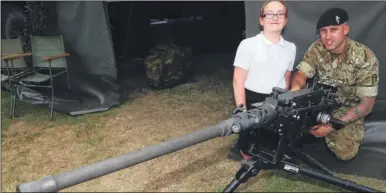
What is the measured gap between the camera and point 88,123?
17.6ft

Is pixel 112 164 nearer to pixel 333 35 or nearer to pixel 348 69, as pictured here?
pixel 333 35

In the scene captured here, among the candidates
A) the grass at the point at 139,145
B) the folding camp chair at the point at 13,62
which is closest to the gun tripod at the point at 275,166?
the grass at the point at 139,145

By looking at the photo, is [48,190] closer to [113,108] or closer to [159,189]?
[159,189]

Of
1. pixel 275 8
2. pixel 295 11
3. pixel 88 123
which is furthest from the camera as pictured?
pixel 88 123

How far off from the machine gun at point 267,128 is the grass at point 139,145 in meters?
0.81

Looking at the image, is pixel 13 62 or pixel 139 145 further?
pixel 13 62

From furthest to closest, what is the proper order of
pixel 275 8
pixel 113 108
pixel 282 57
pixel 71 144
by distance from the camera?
pixel 113 108, pixel 71 144, pixel 282 57, pixel 275 8

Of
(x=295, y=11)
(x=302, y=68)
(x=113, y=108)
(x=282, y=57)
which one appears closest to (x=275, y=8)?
(x=282, y=57)

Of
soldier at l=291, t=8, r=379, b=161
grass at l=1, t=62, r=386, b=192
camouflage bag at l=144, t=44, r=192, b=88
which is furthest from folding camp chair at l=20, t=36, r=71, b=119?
soldier at l=291, t=8, r=379, b=161

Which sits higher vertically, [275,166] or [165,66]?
[275,166]

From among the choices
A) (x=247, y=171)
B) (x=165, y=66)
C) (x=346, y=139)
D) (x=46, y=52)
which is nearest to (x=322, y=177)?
(x=247, y=171)

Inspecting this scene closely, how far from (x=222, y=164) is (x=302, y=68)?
4.46 feet

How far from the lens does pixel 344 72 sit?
11.3ft

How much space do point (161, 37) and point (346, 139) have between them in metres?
5.82
